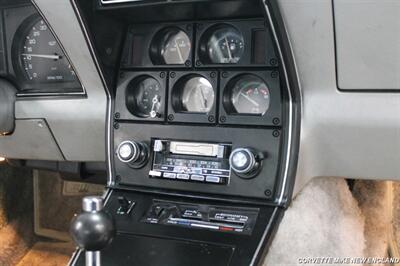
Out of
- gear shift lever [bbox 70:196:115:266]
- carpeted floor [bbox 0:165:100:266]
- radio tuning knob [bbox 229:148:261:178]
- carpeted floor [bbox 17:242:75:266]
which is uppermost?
radio tuning knob [bbox 229:148:261:178]

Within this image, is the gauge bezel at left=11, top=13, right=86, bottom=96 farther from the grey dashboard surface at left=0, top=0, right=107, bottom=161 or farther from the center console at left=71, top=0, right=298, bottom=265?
the center console at left=71, top=0, right=298, bottom=265

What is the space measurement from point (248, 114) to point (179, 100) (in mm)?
260

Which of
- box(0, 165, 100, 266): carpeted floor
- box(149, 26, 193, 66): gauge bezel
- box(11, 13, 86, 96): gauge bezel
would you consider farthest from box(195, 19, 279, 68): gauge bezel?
box(0, 165, 100, 266): carpeted floor

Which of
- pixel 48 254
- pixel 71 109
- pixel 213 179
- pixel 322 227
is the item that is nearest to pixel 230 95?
pixel 213 179

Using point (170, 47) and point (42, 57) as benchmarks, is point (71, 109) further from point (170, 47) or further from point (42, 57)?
point (170, 47)

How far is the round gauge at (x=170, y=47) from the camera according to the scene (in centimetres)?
179

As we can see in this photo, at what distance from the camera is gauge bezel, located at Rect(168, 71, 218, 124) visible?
168cm

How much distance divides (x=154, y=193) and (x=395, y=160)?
2.33 feet

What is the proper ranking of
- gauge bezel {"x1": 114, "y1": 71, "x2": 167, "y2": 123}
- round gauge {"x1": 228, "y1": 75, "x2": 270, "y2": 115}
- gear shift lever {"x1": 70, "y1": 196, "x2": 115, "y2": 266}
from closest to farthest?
gear shift lever {"x1": 70, "y1": 196, "x2": 115, "y2": 266}
round gauge {"x1": 228, "y1": 75, "x2": 270, "y2": 115}
gauge bezel {"x1": 114, "y1": 71, "x2": 167, "y2": 123}

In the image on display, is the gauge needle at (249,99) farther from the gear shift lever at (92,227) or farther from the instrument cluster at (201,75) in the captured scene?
the gear shift lever at (92,227)

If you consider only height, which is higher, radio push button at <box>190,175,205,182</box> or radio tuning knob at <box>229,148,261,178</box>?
radio tuning knob at <box>229,148,261,178</box>

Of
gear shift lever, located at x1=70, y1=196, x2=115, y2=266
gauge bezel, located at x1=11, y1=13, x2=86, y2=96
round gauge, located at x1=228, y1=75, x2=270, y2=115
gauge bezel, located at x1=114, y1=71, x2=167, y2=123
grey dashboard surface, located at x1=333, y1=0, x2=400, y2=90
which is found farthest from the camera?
gauge bezel, located at x1=11, y1=13, x2=86, y2=96

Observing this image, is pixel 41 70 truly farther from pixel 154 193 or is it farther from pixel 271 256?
pixel 271 256

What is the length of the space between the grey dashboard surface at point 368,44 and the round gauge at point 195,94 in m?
0.43
